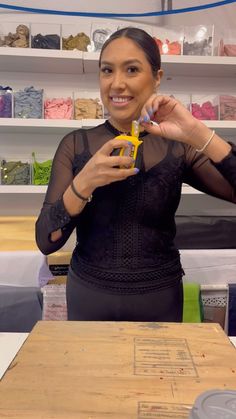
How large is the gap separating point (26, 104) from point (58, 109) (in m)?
0.19

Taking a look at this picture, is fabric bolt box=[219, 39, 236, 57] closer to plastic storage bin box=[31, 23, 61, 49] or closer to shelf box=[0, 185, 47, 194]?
plastic storage bin box=[31, 23, 61, 49]

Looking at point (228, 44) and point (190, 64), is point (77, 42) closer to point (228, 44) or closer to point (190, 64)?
point (190, 64)

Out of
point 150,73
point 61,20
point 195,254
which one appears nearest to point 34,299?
point 195,254

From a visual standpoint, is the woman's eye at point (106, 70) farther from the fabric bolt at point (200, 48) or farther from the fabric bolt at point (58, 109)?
the fabric bolt at point (200, 48)

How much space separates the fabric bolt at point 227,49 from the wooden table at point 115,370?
6.30ft

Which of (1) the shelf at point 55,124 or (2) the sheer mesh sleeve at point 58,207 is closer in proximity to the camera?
(2) the sheer mesh sleeve at point 58,207

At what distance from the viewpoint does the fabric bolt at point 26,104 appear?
2.31 meters

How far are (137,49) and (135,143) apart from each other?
29 cm

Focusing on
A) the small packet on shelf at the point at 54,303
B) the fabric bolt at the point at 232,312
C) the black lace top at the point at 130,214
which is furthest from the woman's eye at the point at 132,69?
the fabric bolt at the point at 232,312

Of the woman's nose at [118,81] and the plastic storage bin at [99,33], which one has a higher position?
the plastic storage bin at [99,33]

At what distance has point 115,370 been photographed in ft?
2.39

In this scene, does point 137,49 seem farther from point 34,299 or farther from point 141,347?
point 34,299

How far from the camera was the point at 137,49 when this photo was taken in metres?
1.04

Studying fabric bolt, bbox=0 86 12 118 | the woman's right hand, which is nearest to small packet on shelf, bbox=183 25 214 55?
fabric bolt, bbox=0 86 12 118
